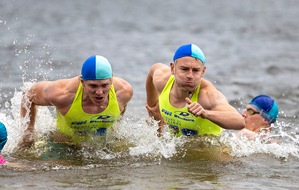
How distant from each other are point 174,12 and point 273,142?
51745 mm

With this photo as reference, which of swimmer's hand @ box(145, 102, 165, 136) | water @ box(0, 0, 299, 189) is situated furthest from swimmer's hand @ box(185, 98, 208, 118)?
swimmer's hand @ box(145, 102, 165, 136)

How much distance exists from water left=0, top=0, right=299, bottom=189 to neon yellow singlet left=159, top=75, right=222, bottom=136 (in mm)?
228

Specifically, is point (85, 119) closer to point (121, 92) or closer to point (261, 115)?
point (121, 92)

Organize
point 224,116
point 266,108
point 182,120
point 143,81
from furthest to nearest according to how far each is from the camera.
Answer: point 143,81
point 266,108
point 182,120
point 224,116

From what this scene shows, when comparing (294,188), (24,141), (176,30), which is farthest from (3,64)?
(176,30)

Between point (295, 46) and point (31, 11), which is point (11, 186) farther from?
point (31, 11)

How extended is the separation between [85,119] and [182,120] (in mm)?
1639

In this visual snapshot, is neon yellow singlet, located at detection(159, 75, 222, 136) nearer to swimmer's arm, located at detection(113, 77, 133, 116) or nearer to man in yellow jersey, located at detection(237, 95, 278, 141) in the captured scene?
swimmer's arm, located at detection(113, 77, 133, 116)

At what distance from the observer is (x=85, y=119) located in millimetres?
12266

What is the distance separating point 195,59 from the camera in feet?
38.8

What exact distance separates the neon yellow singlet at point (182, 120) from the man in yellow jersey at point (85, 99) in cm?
66

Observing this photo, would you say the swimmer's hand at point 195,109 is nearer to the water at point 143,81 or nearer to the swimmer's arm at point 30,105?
the water at point 143,81

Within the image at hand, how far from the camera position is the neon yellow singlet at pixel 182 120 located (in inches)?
484

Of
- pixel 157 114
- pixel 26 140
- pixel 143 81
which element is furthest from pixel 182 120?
pixel 143 81
